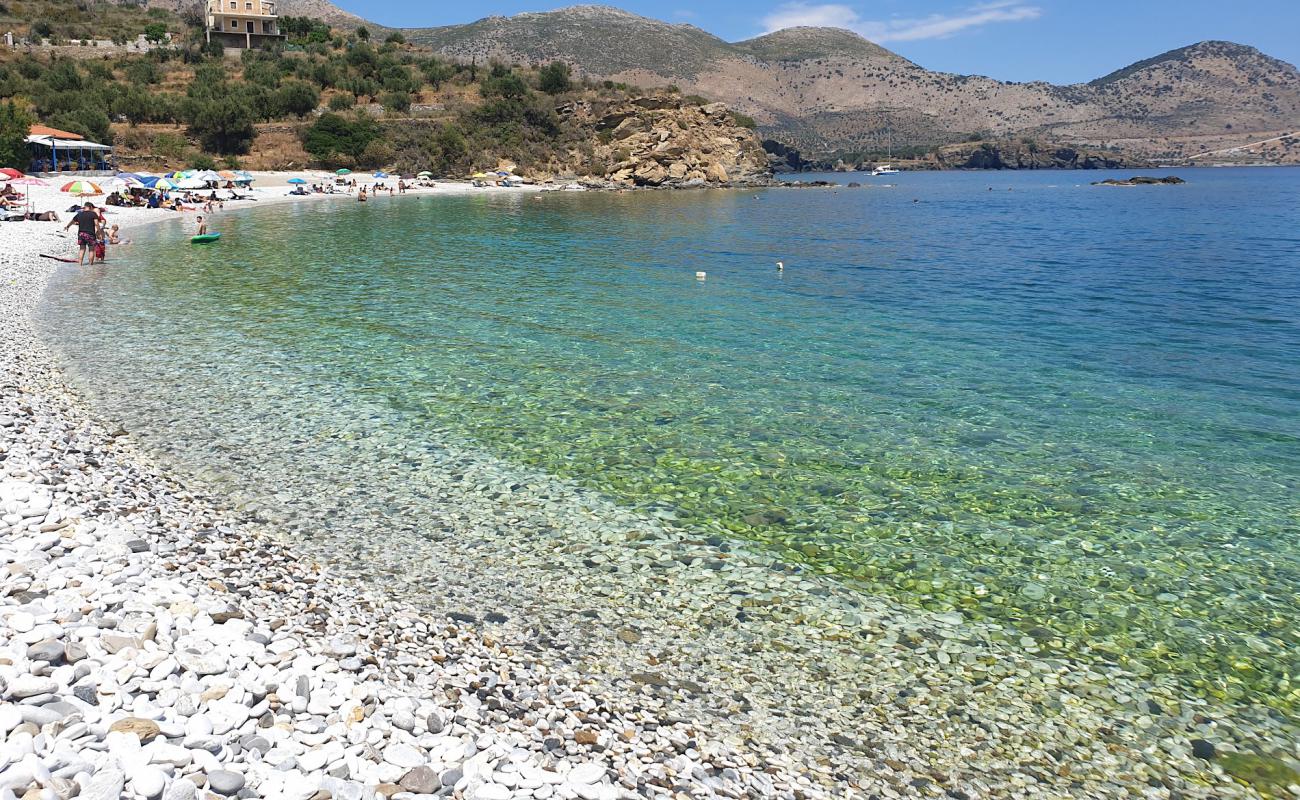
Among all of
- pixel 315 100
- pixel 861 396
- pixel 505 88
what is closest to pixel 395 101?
pixel 315 100

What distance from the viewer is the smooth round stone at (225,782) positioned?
404 centimetres

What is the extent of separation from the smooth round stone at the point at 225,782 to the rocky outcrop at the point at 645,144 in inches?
3671

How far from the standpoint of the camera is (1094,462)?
10586 mm

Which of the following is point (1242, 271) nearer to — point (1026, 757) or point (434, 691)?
point (1026, 757)

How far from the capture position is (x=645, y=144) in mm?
95812

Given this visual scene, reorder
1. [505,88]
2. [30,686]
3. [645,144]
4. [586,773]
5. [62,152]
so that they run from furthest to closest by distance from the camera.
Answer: [505,88] → [645,144] → [62,152] → [586,773] → [30,686]

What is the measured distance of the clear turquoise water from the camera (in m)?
7.70

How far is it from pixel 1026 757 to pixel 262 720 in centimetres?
495

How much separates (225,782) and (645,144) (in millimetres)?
97532

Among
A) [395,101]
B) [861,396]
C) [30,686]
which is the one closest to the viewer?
[30,686]

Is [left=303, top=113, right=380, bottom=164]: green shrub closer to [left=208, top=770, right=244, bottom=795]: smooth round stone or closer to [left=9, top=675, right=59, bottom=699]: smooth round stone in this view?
[left=9, top=675, right=59, bottom=699]: smooth round stone

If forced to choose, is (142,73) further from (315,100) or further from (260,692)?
(260,692)

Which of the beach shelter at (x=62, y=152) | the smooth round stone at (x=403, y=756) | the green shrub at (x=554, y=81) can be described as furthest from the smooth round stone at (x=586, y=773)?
the green shrub at (x=554, y=81)

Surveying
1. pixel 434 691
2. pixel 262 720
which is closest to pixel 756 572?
pixel 434 691
